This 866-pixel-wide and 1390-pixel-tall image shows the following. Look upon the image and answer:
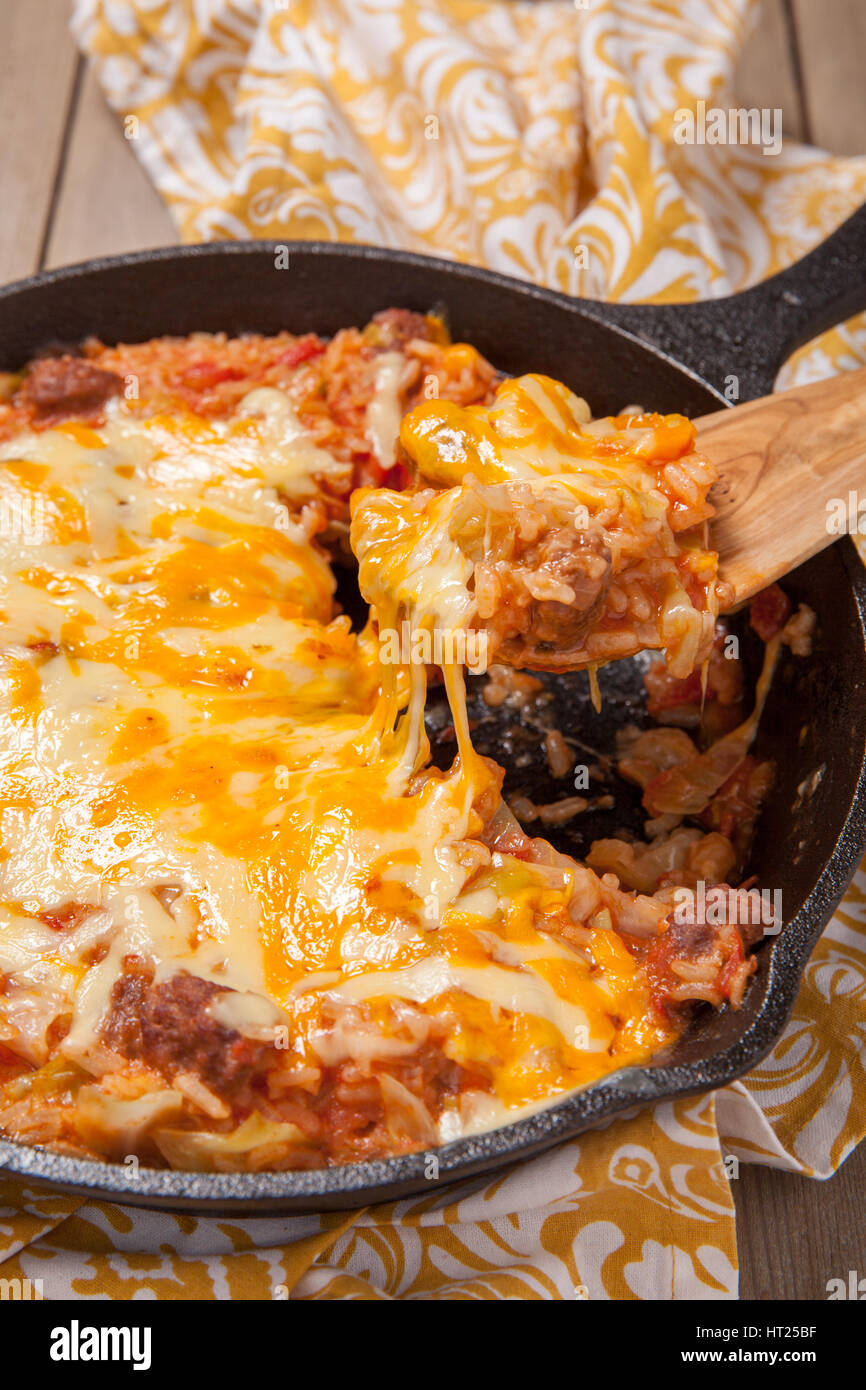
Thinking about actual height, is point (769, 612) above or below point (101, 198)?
below

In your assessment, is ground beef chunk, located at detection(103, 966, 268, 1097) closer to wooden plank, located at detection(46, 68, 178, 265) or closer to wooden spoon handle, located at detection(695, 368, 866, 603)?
wooden spoon handle, located at detection(695, 368, 866, 603)

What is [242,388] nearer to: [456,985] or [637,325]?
[637,325]

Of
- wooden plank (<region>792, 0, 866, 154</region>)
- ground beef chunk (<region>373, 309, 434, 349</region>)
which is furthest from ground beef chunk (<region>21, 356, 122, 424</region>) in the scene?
wooden plank (<region>792, 0, 866, 154</region>)

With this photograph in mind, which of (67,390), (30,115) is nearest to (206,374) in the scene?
(67,390)

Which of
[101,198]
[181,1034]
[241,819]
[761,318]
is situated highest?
[101,198]

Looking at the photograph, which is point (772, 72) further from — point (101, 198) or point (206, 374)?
point (206, 374)

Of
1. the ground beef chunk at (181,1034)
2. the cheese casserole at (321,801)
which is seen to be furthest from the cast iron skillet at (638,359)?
the ground beef chunk at (181,1034)

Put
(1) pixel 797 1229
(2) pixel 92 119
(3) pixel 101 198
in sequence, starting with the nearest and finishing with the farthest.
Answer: (1) pixel 797 1229
(3) pixel 101 198
(2) pixel 92 119
